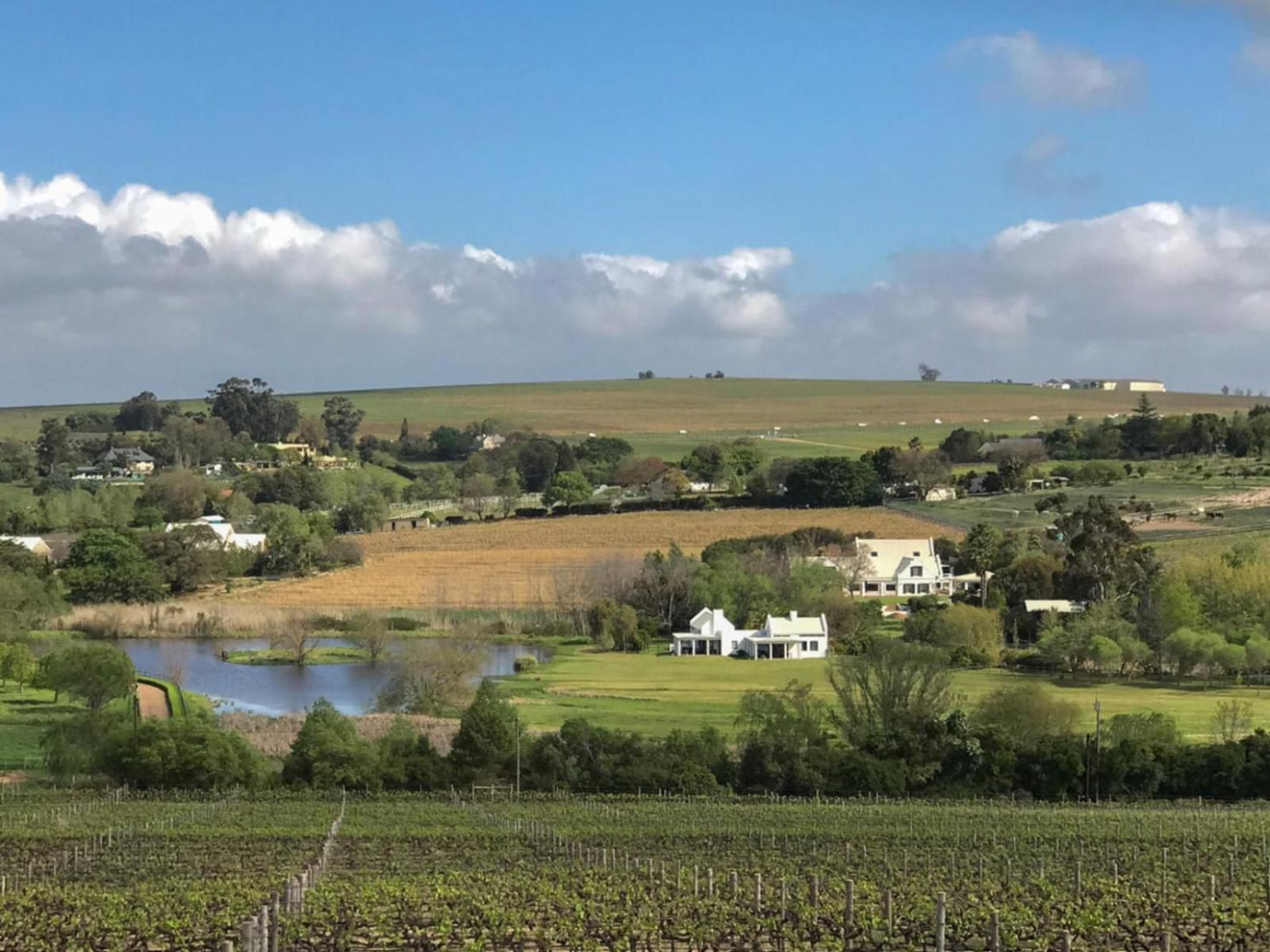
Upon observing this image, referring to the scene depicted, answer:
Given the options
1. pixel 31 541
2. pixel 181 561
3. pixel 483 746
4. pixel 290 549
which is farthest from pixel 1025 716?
pixel 31 541

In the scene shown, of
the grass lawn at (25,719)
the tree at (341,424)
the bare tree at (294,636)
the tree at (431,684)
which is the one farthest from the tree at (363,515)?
the tree at (431,684)

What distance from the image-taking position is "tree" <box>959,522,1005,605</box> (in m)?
82.4

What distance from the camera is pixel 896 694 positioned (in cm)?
4766

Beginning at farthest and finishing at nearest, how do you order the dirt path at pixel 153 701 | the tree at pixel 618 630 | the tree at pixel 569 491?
the tree at pixel 569 491 → the tree at pixel 618 630 → the dirt path at pixel 153 701

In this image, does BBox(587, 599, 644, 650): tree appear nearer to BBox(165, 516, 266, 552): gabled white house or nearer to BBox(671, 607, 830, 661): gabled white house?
BBox(671, 607, 830, 661): gabled white house

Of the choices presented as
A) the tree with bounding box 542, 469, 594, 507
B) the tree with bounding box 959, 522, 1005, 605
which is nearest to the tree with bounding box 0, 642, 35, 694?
the tree with bounding box 959, 522, 1005, 605

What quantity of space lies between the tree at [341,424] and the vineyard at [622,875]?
137967 millimetres

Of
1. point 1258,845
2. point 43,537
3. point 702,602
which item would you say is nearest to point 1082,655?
point 702,602

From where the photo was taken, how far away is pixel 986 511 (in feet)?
361

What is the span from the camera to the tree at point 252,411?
181 meters

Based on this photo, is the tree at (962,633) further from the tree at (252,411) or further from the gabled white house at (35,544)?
the tree at (252,411)

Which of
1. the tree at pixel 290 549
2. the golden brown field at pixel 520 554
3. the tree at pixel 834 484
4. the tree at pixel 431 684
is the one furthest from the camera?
the tree at pixel 834 484

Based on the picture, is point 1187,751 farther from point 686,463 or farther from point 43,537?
point 686,463

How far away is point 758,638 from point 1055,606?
13.2m
